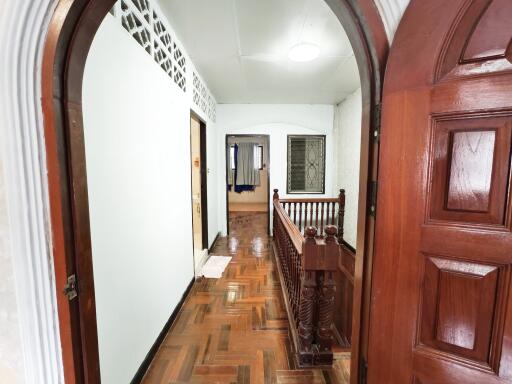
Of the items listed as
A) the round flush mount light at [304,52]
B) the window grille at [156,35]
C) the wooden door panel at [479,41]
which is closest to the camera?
the wooden door panel at [479,41]

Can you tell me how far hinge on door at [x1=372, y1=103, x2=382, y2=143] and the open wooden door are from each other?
28mm

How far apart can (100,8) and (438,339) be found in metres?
1.53

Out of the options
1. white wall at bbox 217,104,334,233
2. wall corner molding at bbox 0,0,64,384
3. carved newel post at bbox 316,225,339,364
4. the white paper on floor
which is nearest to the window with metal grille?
white wall at bbox 217,104,334,233

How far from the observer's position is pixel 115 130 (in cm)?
135

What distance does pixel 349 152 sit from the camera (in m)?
4.24

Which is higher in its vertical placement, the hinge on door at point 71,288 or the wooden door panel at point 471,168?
the wooden door panel at point 471,168

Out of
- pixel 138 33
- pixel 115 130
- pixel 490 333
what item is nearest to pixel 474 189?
pixel 490 333

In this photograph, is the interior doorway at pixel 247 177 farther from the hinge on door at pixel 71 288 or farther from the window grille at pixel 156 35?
the hinge on door at pixel 71 288

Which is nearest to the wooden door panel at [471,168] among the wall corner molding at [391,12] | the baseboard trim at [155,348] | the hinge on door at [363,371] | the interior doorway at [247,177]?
the wall corner molding at [391,12]

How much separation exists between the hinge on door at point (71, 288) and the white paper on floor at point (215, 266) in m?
2.37

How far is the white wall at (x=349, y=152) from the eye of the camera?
392 cm

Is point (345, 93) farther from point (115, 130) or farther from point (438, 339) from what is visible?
point (438, 339)

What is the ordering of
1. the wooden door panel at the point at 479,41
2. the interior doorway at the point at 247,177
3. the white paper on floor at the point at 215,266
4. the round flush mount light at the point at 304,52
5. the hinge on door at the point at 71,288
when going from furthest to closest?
the interior doorway at the point at 247,177 → the white paper on floor at the point at 215,266 → the round flush mount light at the point at 304,52 → the hinge on door at the point at 71,288 → the wooden door panel at the point at 479,41

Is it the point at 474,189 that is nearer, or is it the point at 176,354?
the point at 474,189
